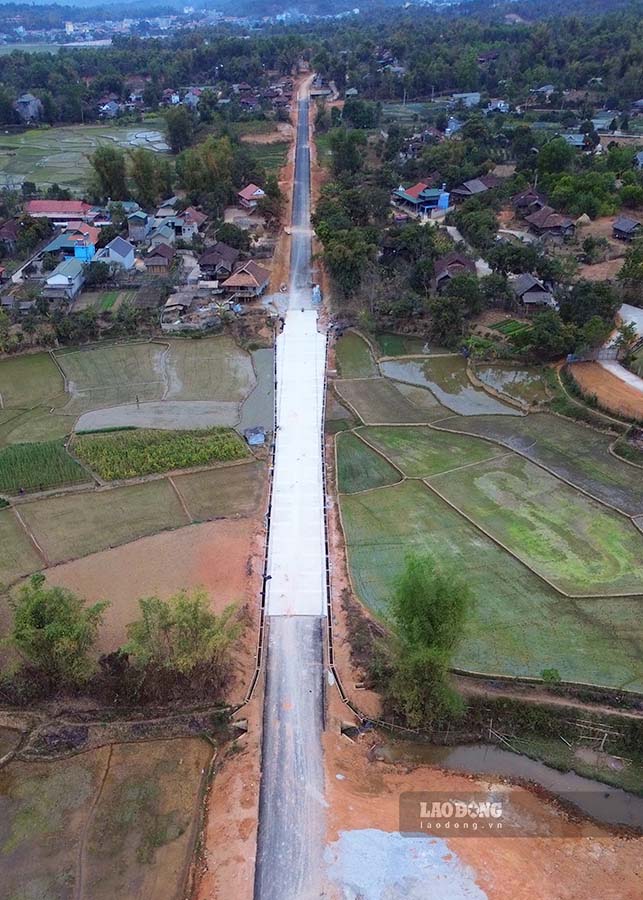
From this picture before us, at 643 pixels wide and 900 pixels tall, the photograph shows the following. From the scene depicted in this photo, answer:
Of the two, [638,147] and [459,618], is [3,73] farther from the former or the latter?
→ [459,618]

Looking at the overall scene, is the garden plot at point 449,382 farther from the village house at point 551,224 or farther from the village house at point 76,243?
the village house at point 76,243

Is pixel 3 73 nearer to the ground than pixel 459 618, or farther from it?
farther from it

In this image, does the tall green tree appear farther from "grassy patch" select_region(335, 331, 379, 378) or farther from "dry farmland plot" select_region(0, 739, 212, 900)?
"grassy patch" select_region(335, 331, 379, 378)

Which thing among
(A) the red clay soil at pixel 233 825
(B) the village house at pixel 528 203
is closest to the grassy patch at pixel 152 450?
(A) the red clay soil at pixel 233 825

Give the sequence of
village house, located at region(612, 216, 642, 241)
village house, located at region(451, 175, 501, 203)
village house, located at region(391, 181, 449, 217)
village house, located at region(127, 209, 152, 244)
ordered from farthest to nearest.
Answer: village house, located at region(451, 175, 501, 203)
village house, located at region(391, 181, 449, 217)
village house, located at region(127, 209, 152, 244)
village house, located at region(612, 216, 642, 241)

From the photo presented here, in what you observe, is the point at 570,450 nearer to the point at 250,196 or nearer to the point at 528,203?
the point at 528,203

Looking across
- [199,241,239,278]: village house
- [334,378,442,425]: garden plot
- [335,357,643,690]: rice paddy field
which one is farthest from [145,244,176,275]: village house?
[335,357,643,690]: rice paddy field

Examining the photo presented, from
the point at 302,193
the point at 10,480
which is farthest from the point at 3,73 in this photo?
the point at 10,480
